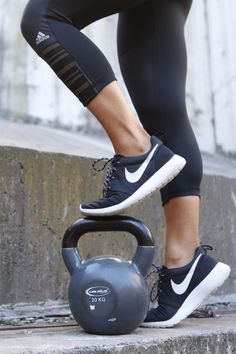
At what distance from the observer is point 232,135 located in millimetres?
3996

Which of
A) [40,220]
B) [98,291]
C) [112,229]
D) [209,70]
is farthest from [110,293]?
[209,70]

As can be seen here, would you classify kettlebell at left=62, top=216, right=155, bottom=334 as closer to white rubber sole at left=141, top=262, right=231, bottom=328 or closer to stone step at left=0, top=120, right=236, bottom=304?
white rubber sole at left=141, top=262, right=231, bottom=328

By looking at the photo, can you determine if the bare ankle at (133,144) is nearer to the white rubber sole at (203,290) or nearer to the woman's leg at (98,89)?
the woman's leg at (98,89)

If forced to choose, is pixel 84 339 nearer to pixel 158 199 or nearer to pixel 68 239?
pixel 68 239

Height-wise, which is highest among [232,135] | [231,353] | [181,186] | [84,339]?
[181,186]

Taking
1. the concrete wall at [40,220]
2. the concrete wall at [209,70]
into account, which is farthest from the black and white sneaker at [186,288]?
the concrete wall at [209,70]

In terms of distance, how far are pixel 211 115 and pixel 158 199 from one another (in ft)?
6.31

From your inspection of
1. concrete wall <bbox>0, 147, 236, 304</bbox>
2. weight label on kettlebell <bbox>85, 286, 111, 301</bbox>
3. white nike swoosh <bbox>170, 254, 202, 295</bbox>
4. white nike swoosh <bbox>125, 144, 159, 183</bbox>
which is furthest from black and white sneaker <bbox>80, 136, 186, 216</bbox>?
concrete wall <bbox>0, 147, 236, 304</bbox>

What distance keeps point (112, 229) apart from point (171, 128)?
1.06 ft

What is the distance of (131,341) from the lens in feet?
3.16

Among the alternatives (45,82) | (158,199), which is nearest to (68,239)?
(158,199)

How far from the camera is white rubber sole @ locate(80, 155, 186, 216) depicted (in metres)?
1.11

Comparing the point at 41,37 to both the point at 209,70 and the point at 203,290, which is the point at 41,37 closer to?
the point at 203,290

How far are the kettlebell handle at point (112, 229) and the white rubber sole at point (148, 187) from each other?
29mm
